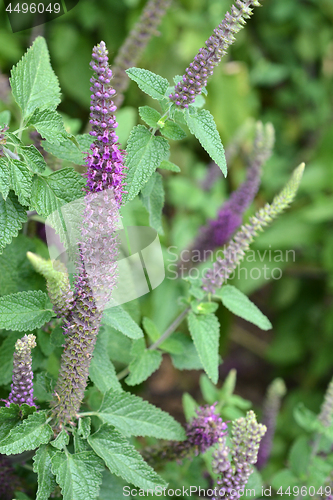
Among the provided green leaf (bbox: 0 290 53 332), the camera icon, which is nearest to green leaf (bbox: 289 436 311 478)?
green leaf (bbox: 0 290 53 332)

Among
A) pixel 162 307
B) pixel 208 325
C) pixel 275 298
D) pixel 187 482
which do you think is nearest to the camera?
pixel 208 325

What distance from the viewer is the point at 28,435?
2.48 ft

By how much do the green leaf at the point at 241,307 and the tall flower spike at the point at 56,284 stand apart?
1.33 ft

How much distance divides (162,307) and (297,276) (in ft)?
3.61

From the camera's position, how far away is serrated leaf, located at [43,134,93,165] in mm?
881

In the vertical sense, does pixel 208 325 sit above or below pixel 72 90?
above

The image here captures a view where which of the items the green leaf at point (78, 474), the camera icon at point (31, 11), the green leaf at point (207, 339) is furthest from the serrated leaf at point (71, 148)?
the camera icon at point (31, 11)

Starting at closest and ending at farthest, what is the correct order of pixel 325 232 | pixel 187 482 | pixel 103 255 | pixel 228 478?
pixel 103 255, pixel 228 478, pixel 187 482, pixel 325 232

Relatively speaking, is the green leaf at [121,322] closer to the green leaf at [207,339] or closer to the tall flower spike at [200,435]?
the green leaf at [207,339]

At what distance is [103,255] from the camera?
750mm

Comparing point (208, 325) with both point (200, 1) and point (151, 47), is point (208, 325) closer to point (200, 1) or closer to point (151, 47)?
point (151, 47)

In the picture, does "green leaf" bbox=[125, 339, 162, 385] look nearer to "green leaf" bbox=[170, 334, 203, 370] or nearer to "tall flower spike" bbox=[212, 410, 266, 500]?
"green leaf" bbox=[170, 334, 203, 370]

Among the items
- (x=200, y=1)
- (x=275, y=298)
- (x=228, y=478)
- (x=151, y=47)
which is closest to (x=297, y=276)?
(x=275, y=298)

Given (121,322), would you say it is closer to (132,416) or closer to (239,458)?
(132,416)
